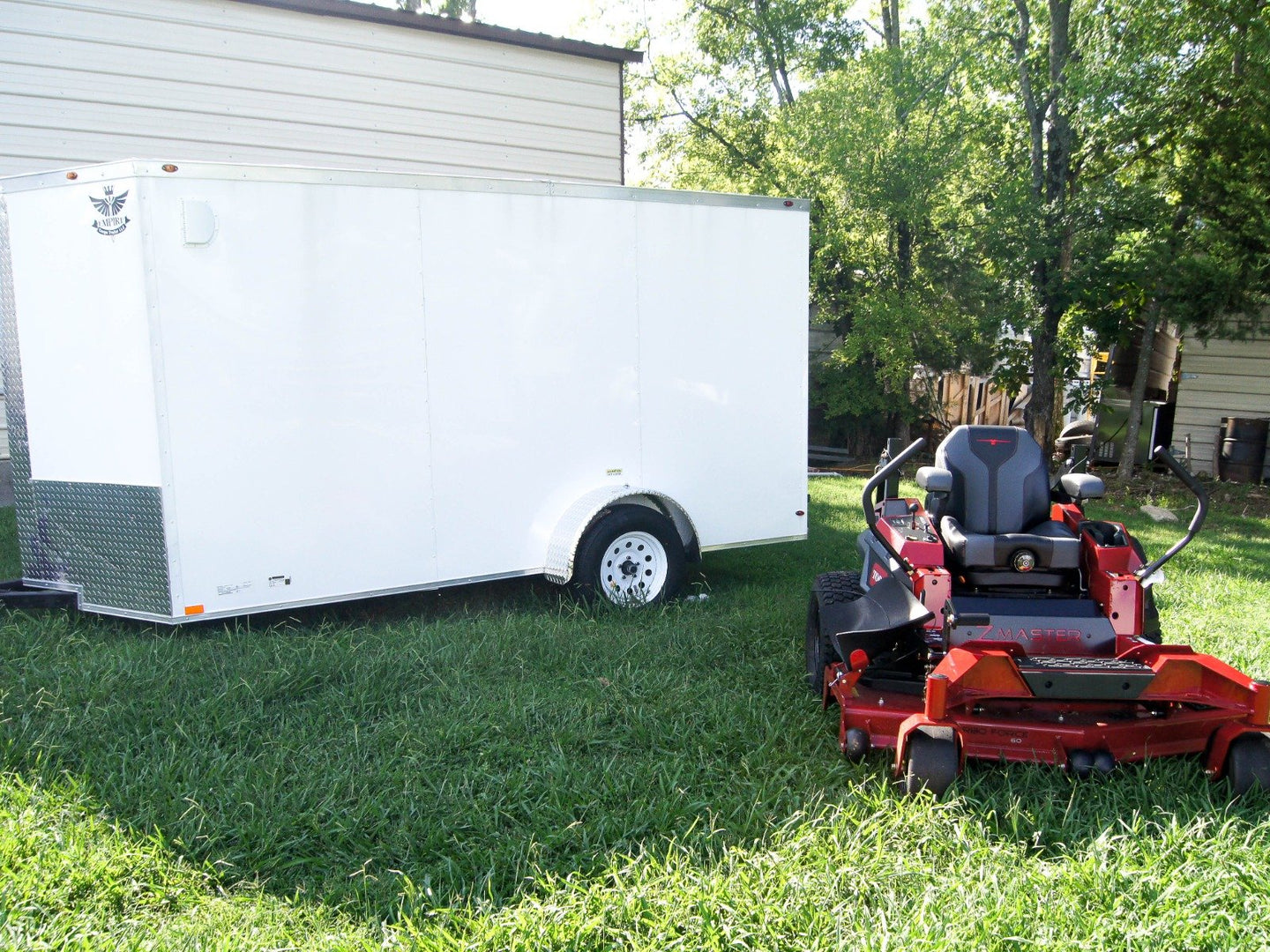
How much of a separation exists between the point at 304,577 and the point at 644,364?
2.52m

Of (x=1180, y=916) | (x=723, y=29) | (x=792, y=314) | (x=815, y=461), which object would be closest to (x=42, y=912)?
(x=1180, y=916)

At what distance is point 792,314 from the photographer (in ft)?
22.7

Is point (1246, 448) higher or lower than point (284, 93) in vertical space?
lower

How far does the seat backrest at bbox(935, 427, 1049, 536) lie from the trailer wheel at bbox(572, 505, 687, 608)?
2.02 meters

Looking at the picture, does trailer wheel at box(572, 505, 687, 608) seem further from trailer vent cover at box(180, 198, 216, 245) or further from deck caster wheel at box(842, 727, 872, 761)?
trailer vent cover at box(180, 198, 216, 245)

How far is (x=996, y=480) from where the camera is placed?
16.2 feet

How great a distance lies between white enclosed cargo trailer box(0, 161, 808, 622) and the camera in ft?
16.8

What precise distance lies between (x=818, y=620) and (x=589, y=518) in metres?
1.71

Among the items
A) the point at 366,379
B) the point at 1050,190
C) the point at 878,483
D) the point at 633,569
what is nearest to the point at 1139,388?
the point at 1050,190

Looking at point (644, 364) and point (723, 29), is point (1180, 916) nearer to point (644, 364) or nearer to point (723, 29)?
point (644, 364)

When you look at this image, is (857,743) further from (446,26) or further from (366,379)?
(446,26)

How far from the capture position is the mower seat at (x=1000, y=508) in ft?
15.1

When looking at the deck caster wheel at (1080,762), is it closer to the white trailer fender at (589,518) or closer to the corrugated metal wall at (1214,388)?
the white trailer fender at (589,518)

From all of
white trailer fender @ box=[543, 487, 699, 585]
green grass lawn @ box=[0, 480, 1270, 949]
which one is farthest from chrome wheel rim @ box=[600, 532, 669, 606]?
green grass lawn @ box=[0, 480, 1270, 949]
